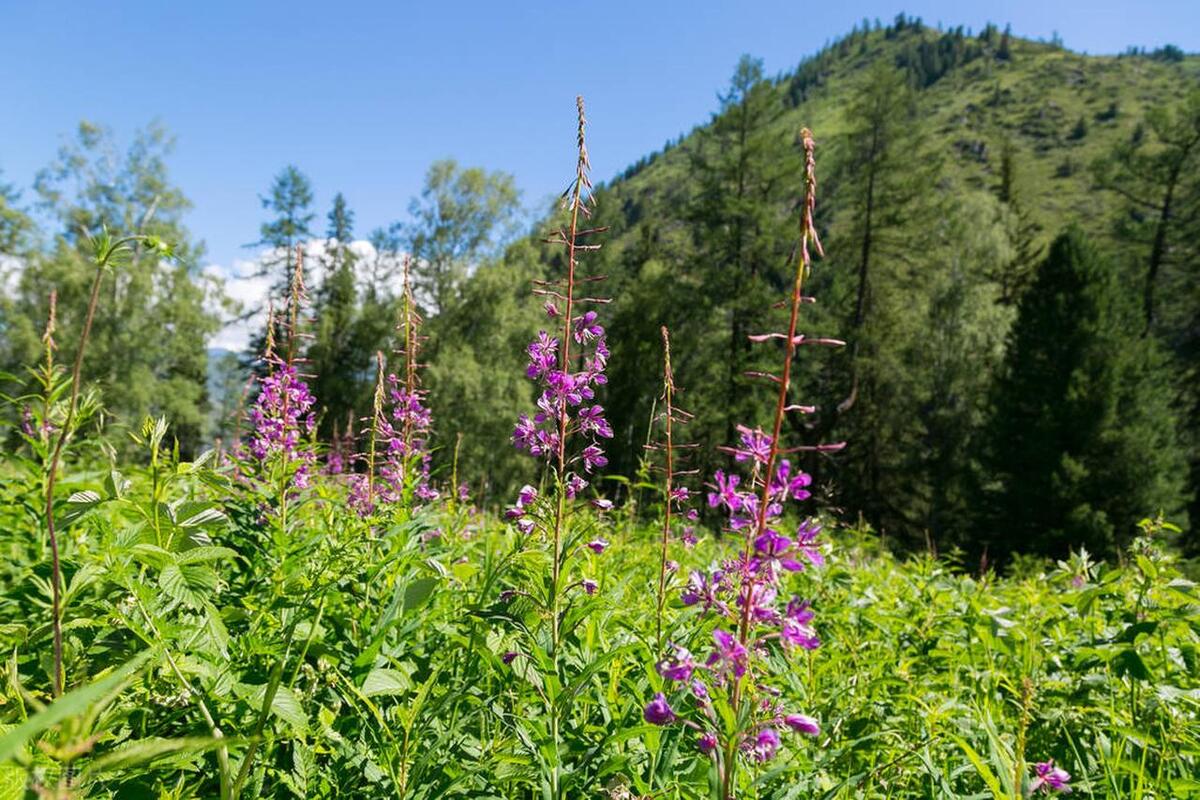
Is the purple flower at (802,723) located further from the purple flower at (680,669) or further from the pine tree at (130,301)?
the pine tree at (130,301)

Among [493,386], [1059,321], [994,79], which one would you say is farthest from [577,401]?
[994,79]

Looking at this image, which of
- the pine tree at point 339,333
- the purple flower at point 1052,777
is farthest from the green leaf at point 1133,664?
the pine tree at point 339,333

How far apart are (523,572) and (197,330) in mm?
30440

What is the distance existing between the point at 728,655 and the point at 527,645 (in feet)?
3.06

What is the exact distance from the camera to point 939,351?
1154 inches

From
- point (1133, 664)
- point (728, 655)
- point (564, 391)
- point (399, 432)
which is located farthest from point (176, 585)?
Answer: point (1133, 664)

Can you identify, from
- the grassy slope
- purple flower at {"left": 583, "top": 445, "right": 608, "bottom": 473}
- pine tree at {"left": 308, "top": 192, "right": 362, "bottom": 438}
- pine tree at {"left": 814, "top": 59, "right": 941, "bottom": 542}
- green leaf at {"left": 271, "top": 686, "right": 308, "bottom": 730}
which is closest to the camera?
green leaf at {"left": 271, "top": 686, "right": 308, "bottom": 730}

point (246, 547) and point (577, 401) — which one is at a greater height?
point (577, 401)

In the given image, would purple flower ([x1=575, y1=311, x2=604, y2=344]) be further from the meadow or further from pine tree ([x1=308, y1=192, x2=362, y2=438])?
pine tree ([x1=308, y1=192, x2=362, y2=438])

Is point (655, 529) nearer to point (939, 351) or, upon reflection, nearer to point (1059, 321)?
point (1059, 321)

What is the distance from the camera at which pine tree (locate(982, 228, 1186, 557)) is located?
1964 cm

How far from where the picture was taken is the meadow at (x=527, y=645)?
4.57ft

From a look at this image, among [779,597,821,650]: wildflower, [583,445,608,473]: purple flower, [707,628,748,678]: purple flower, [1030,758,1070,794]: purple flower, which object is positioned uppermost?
[583,445,608,473]: purple flower

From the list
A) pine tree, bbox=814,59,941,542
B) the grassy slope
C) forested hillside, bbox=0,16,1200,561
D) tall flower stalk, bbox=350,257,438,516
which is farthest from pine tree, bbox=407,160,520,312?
the grassy slope
